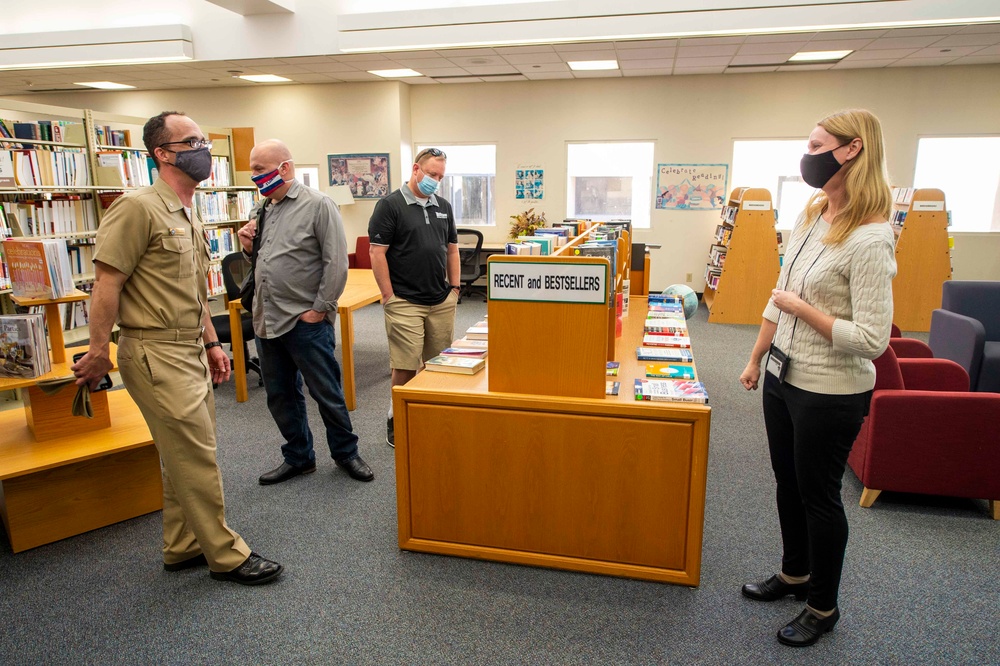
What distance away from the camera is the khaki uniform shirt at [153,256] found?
2.06 m

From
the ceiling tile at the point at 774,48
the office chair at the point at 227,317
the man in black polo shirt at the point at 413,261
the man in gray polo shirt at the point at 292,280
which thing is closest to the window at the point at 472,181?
the ceiling tile at the point at 774,48

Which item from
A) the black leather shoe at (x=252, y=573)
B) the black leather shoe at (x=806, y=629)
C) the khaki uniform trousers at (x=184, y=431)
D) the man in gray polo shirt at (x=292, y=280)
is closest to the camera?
the black leather shoe at (x=806, y=629)

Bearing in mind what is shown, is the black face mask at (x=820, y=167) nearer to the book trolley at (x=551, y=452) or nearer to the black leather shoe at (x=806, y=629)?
the book trolley at (x=551, y=452)

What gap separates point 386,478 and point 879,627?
7.30 feet

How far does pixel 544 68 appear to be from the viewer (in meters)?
7.75

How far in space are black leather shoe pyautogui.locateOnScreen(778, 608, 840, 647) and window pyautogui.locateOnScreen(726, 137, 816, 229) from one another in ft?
23.7

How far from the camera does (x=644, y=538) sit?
92.1 inches

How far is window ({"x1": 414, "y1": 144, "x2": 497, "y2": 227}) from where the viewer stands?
921 centimetres

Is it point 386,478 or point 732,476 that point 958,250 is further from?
point 386,478

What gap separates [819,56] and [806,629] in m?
6.86

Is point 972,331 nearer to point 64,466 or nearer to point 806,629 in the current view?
point 806,629

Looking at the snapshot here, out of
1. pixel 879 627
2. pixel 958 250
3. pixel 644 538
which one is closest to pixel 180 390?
pixel 644 538

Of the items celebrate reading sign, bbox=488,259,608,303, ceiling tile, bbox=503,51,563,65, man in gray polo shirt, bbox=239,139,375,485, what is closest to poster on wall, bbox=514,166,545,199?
ceiling tile, bbox=503,51,563,65

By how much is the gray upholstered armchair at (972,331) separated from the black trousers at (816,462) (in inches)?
109
